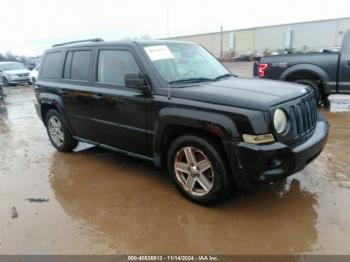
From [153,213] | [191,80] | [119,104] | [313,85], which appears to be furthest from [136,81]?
[313,85]

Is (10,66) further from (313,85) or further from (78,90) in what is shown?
(313,85)

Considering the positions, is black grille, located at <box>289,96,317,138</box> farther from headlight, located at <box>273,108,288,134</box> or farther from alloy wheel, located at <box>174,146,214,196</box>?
alloy wheel, located at <box>174,146,214,196</box>

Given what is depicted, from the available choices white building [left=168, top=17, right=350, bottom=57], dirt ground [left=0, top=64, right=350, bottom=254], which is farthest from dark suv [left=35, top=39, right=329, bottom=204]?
white building [left=168, top=17, right=350, bottom=57]

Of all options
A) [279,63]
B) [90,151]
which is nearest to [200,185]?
[90,151]

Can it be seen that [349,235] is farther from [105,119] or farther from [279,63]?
[279,63]

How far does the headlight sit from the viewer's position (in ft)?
10.6

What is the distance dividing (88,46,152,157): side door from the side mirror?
11cm

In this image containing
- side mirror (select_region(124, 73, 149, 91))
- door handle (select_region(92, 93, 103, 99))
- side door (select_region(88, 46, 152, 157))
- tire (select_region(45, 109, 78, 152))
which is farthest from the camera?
tire (select_region(45, 109, 78, 152))

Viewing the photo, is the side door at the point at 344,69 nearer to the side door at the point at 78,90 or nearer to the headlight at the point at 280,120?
the headlight at the point at 280,120

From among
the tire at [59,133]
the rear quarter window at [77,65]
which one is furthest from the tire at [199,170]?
the tire at [59,133]

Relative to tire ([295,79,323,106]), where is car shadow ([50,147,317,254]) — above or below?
below

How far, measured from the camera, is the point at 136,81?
3.88 meters

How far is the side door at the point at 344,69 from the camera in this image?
25.6ft

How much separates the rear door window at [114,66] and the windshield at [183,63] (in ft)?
0.89
